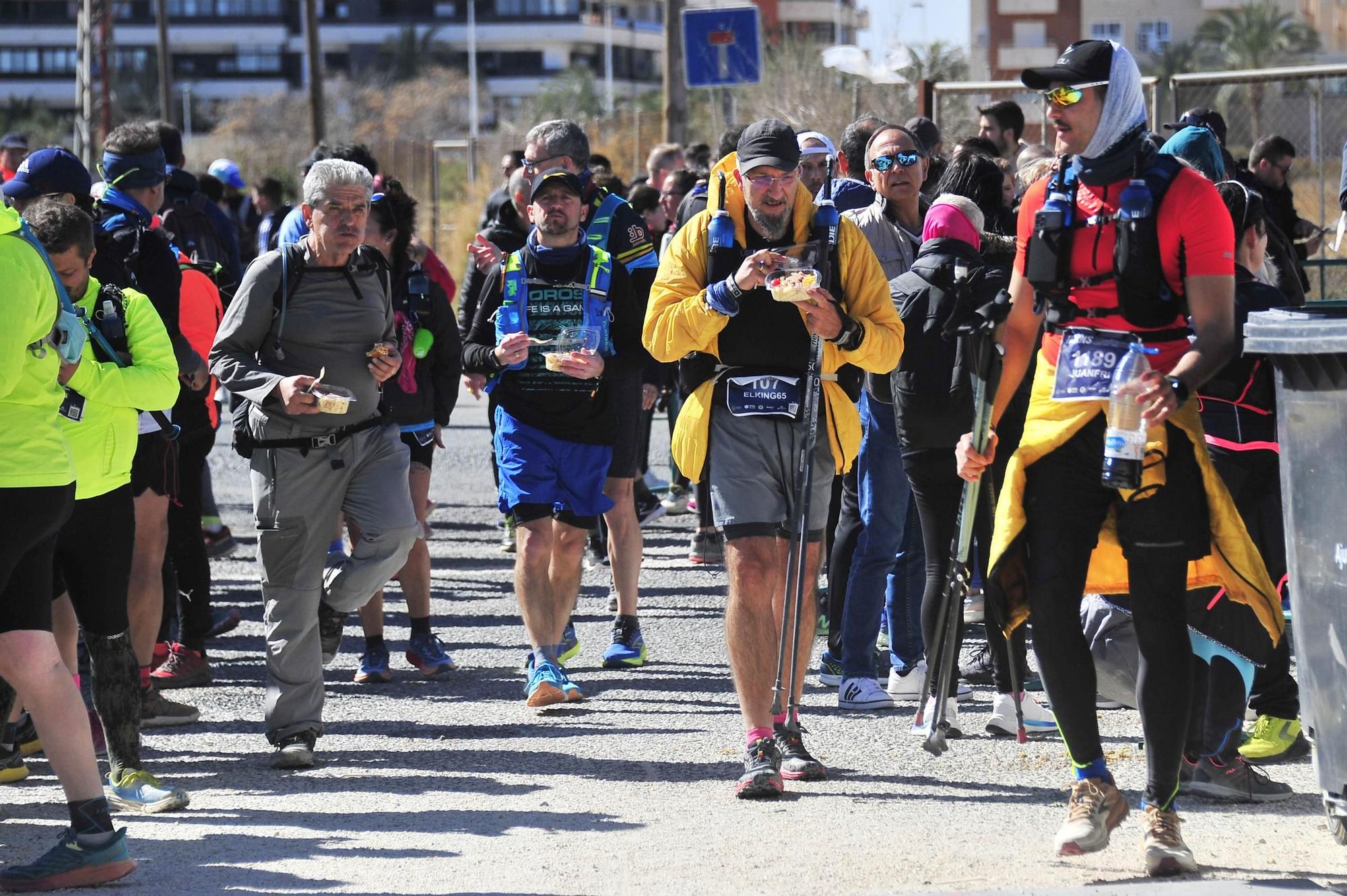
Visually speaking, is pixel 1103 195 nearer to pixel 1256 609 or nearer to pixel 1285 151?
pixel 1256 609

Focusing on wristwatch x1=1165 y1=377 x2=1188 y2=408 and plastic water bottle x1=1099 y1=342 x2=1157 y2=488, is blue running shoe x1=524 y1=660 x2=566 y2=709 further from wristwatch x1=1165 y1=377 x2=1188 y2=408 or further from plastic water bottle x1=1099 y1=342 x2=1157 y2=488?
wristwatch x1=1165 y1=377 x2=1188 y2=408

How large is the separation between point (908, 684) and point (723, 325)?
2.07m

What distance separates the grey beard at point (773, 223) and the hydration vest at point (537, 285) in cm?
136

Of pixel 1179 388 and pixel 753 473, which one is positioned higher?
pixel 1179 388

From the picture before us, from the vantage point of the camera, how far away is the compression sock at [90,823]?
4.81 metres

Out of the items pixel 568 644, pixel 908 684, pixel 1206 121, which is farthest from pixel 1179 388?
pixel 1206 121

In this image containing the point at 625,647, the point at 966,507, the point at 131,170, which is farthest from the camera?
the point at 625,647

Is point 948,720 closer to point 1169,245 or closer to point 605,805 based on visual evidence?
point 605,805

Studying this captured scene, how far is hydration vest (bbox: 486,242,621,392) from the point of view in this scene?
7.02 m

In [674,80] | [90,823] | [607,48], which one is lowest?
[90,823]

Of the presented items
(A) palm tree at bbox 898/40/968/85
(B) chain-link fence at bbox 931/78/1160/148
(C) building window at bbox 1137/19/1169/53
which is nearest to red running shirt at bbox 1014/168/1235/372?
(B) chain-link fence at bbox 931/78/1160/148

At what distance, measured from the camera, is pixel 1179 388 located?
456 cm

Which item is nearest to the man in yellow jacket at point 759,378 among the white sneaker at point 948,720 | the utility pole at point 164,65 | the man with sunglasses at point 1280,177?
the white sneaker at point 948,720

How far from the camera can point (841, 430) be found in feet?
19.4
